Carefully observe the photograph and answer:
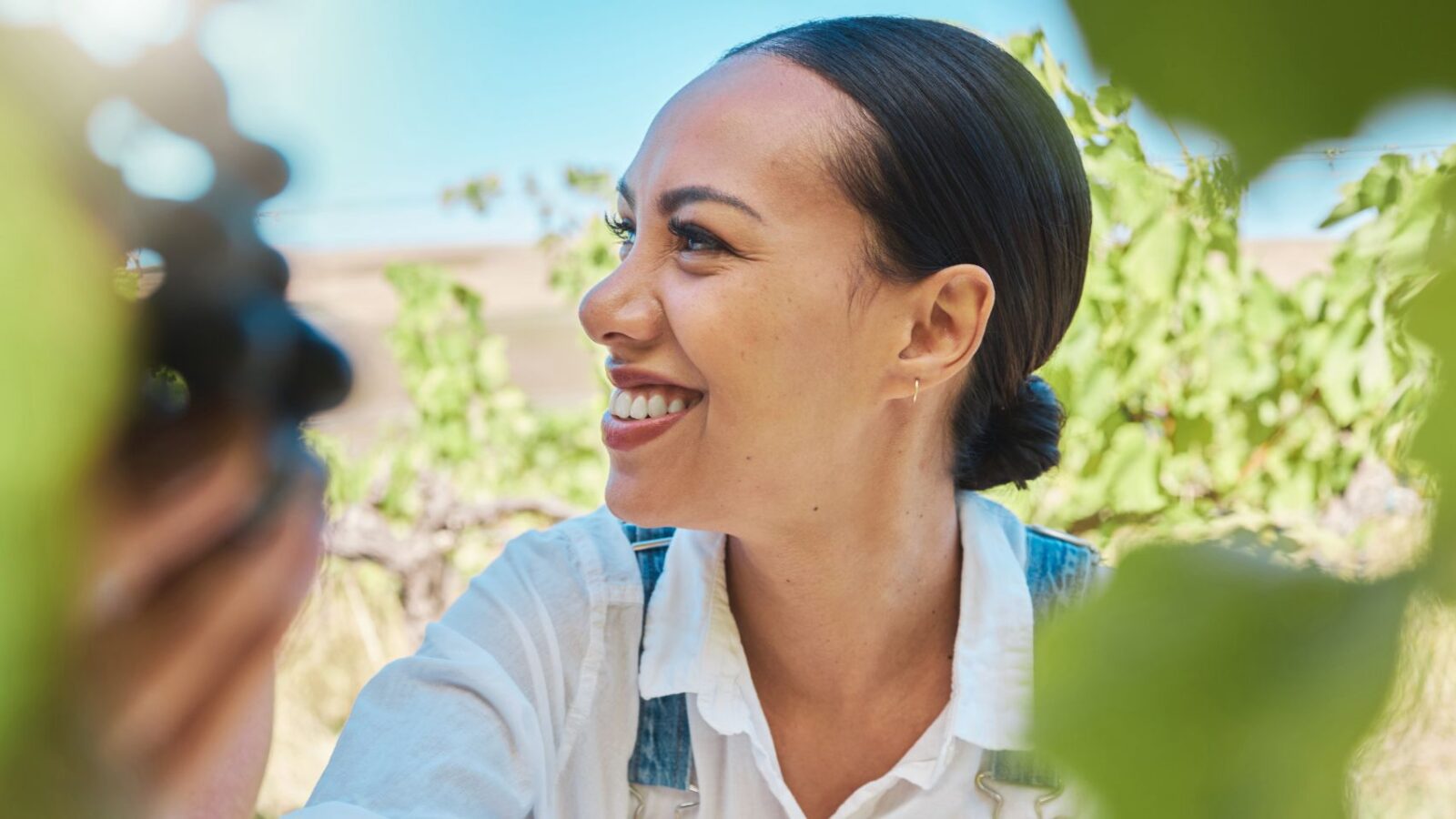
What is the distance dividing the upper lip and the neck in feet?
0.64

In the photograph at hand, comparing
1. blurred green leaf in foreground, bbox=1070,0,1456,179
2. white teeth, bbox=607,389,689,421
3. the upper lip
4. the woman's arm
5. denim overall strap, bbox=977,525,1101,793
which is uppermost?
blurred green leaf in foreground, bbox=1070,0,1456,179

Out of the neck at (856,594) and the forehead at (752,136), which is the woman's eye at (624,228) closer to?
the forehead at (752,136)

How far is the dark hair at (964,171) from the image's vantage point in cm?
137

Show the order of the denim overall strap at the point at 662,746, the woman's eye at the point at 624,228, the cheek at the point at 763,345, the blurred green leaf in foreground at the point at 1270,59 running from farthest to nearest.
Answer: the woman's eye at the point at 624,228 → the denim overall strap at the point at 662,746 → the cheek at the point at 763,345 → the blurred green leaf in foreground at the point at 1270,59

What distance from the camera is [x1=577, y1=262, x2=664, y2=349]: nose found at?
4.43ft

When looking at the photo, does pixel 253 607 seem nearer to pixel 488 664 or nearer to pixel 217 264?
pixel 217 264

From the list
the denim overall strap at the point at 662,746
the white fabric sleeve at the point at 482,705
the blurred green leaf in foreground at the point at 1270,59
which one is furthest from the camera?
the denim overall strap at the point at 662,746

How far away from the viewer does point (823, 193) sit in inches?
53.7

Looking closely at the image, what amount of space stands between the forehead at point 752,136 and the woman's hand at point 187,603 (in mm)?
1019

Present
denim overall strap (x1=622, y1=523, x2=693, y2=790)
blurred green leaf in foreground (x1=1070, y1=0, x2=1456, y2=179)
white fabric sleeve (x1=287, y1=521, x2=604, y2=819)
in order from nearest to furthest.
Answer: blurred green leaf in foreground (x1=1070, y1=0, x2=1456, y2=179), white fabric sleeve (x1=287, y1=521, x2=604, y2=819), denim overall strap (x1=622, y1=523, x2=693, y2=790)

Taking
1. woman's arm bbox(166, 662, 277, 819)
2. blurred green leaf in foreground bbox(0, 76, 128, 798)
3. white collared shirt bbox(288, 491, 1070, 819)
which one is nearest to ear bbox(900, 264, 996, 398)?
white collared shirt bbox(288, 491, 1070, 819)

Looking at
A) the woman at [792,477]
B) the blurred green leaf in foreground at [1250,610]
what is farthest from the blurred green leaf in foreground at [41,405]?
the woman at [792,477]

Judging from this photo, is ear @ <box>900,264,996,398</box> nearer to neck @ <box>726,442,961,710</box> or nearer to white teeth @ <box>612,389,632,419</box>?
neck @ <box>726,442,961,710</box>

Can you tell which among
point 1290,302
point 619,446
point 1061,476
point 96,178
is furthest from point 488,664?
point 1290,302
